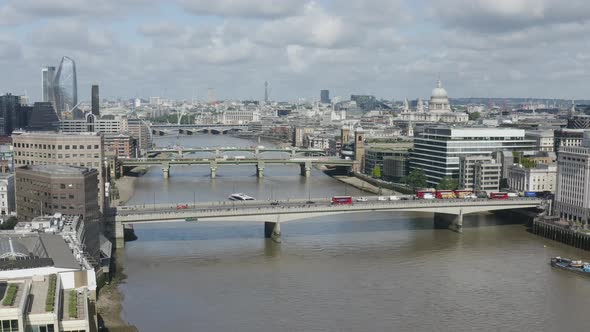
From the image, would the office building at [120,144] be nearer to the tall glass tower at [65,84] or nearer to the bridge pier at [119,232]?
the bridge pier at [119,232]

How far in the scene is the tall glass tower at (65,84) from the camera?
14750 centimetres

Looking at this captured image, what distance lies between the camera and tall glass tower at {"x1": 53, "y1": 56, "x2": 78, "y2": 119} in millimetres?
147500

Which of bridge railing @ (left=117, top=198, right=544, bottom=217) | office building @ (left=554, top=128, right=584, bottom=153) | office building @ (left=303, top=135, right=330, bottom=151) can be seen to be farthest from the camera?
office building @ (left=303, top=135, right=330, bottom=151)

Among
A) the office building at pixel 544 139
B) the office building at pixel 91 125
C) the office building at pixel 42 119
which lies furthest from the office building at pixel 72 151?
the office building at pixel 42 119

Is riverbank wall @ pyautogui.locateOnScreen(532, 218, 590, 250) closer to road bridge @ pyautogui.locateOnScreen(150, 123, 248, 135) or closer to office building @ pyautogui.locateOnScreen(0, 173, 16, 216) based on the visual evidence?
office building @ pyautogui.locateOnScreen(0, 173, 16, 216)

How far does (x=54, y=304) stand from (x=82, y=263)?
214 inches

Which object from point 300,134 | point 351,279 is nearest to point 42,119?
point 300,134

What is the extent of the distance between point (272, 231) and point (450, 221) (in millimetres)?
10955

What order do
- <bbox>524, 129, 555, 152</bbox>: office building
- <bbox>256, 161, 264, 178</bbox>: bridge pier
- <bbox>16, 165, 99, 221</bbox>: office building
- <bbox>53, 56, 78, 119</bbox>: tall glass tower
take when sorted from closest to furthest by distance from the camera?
<bbox>16, 165, 99, 221</bbox>: office building < <bbox>524, 129, 555, 152</bbox>: office building < <bbox>256, 161, 264, 178</bbox>: bridge pier < <bbox>53, 56, 78, 119</bbox>: tall glass tower

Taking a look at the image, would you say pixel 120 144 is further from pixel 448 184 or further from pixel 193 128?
pixel 193 128

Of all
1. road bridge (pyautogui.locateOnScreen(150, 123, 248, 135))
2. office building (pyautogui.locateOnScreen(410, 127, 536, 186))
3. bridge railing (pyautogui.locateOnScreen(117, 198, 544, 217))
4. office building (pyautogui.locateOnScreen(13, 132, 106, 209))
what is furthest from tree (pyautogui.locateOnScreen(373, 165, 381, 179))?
road bridge (pyautogui.locateOnScreen(150, 123, 248, 135))

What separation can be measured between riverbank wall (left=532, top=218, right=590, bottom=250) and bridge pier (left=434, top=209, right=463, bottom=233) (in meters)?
4.18

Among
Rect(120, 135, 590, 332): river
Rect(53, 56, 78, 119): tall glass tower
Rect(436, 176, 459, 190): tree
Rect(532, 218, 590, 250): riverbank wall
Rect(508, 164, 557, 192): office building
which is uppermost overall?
Rect(53, 56, 78, 119): tall glass tower

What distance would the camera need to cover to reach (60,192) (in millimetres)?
30641
